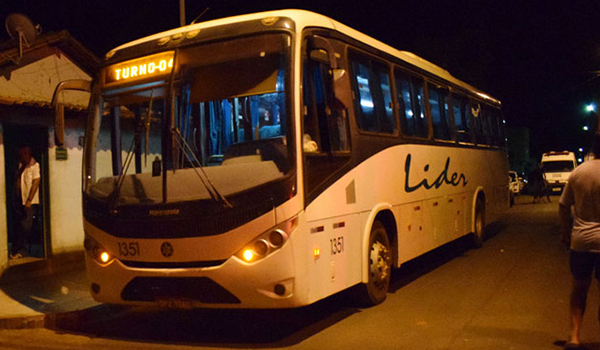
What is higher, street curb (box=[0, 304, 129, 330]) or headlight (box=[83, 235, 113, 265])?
headlight (box=[83, 235, 113, 265])

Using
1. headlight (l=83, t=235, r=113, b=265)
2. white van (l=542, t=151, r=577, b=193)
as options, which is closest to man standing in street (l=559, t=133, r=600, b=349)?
headlight (l=83, t=235, r=113, b=265)

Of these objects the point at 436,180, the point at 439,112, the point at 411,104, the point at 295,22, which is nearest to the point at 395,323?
the point at 295,22

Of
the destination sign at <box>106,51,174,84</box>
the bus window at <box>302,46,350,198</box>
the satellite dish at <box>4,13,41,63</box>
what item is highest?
the satellite dish at <box>4,13,41,63</box>

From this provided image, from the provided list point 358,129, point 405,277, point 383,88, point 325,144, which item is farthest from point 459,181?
point 325,144

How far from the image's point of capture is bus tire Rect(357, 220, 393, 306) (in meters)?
7.73

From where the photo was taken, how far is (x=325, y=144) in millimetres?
6562

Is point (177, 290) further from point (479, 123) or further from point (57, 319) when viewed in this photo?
point (479, 123)

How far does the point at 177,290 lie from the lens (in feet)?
20.3

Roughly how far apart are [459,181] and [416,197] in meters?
2.89

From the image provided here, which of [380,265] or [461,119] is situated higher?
[461,119]

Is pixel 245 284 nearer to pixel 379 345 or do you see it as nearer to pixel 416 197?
pixel 379 345

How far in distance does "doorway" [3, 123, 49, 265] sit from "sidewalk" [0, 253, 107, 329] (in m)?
0.34

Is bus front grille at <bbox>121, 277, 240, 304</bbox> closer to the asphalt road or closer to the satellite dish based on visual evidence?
the asphalt road

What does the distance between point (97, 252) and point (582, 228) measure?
4.77 metres
